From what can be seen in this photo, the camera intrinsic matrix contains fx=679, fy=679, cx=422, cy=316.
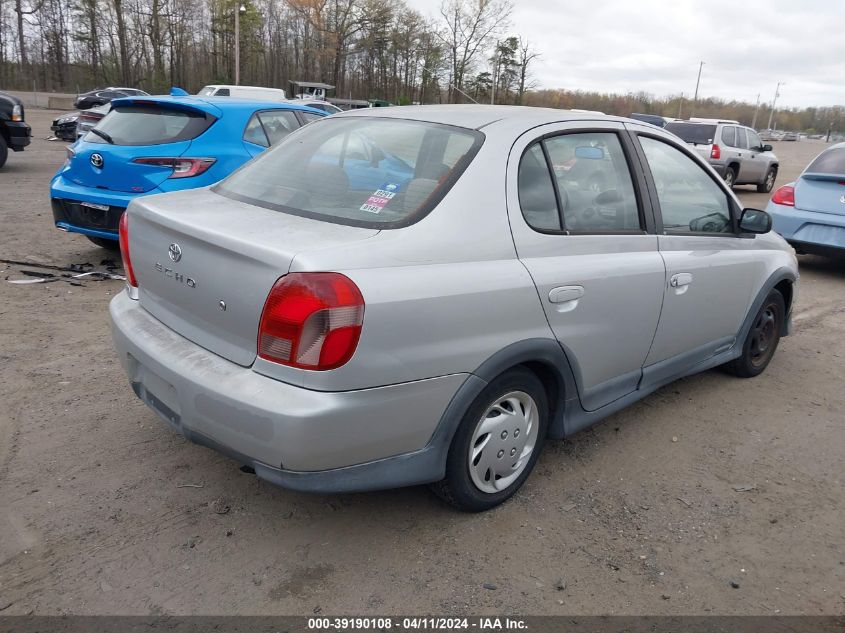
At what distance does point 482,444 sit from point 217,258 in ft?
4.26

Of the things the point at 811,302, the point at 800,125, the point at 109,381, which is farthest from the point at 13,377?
the point at 800,125

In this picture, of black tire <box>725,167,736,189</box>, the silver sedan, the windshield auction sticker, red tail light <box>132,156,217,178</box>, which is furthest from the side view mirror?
black tire <box>725,167,736,189</box>

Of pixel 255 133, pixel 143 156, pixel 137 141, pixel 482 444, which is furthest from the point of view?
pixel 255 133

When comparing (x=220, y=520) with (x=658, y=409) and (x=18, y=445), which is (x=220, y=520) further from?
(x=658, y=409)

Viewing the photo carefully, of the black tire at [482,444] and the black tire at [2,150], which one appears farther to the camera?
the black tire at [2,150]

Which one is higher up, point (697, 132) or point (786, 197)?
point (697, 132)

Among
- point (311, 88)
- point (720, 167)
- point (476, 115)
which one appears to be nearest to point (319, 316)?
point (476, 115)

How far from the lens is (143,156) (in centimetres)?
587

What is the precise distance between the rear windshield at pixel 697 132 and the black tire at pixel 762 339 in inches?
476

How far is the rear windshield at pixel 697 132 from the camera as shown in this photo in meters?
15.7

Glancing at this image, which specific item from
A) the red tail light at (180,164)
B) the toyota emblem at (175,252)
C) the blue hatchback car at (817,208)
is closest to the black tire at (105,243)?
the red tail light at (180,164)

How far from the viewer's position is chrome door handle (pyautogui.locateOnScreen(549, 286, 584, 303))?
2.85 meters

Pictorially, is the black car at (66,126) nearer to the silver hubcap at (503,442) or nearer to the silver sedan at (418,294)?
the silver sedan at (418,294)

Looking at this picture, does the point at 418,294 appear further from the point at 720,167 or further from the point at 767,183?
the point at 767,183
